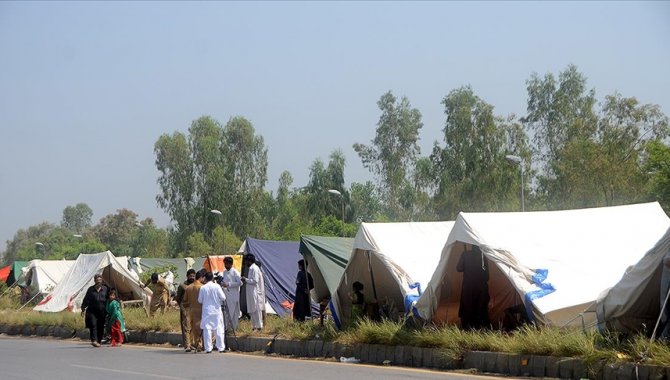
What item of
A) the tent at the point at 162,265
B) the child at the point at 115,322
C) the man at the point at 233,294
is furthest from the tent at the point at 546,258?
the tent at the point at 162,265

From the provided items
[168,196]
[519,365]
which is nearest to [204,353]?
[519,365]

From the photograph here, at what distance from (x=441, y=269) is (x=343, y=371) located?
2.82 metres

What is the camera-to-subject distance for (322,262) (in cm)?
2105

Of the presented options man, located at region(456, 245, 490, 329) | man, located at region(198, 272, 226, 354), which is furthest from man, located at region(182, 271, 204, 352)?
man, located at region(456, 245, 490, 329)

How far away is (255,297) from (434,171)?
36025mm

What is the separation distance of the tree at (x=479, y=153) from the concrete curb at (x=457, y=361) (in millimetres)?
32984

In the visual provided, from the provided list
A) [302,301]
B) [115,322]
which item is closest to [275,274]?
[302,301]

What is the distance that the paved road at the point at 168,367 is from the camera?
12391 millimetres

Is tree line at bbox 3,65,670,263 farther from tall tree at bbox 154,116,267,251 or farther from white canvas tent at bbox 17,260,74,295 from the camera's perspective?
white canvas tent at bbox 17,260,74,295

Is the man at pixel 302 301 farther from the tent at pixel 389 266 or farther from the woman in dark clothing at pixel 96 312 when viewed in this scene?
the woman in dark clothing at pixel 96 312

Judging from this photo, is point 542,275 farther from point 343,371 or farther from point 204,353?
point 204,353

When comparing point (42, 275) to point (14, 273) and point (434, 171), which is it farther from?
point (434, 171)

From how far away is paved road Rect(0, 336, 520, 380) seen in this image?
40.7 feet

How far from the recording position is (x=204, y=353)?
55.0ft
